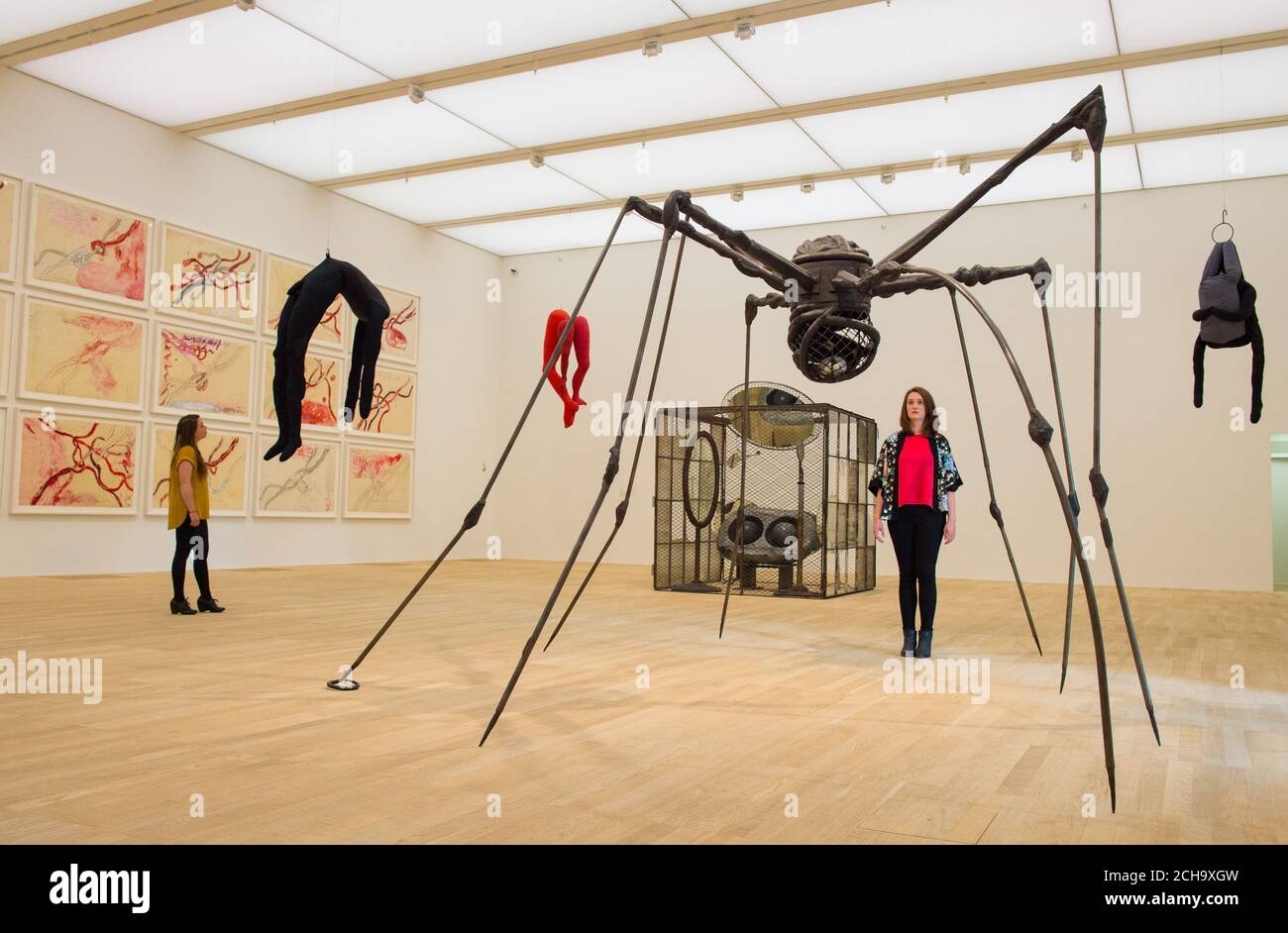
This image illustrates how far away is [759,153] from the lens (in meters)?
9.85

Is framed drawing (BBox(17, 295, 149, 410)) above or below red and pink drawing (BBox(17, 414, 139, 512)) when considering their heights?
above

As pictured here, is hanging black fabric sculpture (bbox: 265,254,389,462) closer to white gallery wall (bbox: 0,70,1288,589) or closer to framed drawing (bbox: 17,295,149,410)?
framed drawing (bbox: 17,295,149,410)

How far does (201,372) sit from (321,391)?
1.47 metres

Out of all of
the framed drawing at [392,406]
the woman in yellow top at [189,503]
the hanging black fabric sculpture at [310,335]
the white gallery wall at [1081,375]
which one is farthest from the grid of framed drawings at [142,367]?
the hanging black fabric sculpture at [310,335]

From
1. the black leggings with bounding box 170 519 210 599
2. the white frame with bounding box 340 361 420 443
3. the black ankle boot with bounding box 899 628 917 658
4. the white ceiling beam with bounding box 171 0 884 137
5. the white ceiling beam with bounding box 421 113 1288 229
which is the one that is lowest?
the black ankle boot with bounding box 899 628 917 658

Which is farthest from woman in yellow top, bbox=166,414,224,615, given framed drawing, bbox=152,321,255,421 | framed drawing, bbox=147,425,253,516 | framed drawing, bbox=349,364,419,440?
framed drawing, bbox=349,364,419,440

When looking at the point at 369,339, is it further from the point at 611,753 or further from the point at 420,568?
the point at 420,568

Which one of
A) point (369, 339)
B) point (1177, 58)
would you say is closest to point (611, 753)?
point (369, 339)

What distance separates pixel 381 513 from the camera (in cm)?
1166

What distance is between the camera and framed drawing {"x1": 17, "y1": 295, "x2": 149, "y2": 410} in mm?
8188

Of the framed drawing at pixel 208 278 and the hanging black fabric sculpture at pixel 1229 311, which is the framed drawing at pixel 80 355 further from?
the hanging black fabric sculpture at pixel 1229 311

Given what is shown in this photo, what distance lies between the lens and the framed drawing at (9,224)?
313 inches

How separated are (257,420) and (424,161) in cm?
312
